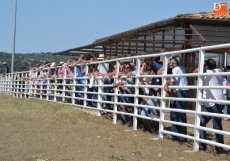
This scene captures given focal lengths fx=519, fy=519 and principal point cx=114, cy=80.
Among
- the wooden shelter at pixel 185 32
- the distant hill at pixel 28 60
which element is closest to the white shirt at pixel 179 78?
the wooden shelter at pixel 185 32

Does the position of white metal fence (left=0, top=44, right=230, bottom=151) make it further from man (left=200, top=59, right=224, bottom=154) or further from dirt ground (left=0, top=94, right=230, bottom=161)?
dirt ground (left=0, top=94, right=230, bottom=161)

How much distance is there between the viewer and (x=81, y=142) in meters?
10.1

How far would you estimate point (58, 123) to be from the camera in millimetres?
13562

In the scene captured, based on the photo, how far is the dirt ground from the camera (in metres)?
8.42

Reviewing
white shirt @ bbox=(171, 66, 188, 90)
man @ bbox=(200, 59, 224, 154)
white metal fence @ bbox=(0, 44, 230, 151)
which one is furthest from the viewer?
white shirt @ bbox=(171, 66, 188, 90)

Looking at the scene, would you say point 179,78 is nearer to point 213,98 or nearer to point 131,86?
point 213,98

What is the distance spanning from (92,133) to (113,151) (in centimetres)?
260

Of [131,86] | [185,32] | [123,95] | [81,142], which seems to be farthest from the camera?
[185,32]

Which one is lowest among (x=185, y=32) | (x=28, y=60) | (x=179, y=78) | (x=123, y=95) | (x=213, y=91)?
(x=123, y=95)

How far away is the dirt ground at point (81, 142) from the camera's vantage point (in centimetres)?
842

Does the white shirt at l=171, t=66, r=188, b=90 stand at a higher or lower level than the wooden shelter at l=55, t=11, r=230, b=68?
lower

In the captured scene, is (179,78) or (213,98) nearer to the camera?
(213,98)

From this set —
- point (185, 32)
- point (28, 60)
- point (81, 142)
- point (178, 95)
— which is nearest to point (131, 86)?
point (178, 95)

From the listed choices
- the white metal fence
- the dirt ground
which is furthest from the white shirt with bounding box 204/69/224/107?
the dirt ground
